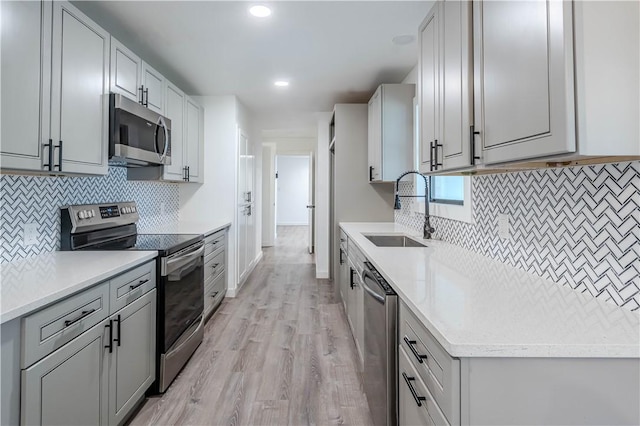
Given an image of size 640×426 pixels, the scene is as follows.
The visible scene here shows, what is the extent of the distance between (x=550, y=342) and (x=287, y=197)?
36.2 ft

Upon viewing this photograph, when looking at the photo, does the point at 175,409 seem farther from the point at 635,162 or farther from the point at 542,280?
the point at 635,162

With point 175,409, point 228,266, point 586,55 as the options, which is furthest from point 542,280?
point 228,266

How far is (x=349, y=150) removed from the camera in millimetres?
4027

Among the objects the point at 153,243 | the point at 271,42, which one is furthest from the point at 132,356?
the point at 271,42

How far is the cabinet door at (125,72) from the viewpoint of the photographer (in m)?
2.14

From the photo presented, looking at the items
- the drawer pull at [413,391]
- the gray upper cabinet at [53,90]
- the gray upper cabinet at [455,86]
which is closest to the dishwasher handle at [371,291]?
the drawer pull at [413,391]

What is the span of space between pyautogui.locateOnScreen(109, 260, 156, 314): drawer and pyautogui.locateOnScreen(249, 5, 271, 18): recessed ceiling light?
169 cm

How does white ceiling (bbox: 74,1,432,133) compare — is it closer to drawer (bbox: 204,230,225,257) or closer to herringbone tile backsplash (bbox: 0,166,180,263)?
herringbone tile backsplash (bbox: 0,166,180,263)

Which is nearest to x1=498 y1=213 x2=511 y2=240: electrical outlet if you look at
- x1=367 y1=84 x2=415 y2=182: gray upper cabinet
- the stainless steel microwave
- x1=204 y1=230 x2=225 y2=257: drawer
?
x1=367 y1=84 x2=415 y2=182: gray upper cabinet

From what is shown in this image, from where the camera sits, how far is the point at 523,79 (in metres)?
1.05

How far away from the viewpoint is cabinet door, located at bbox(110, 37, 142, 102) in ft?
7.03

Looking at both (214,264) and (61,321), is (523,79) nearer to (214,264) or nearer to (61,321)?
(61,321)

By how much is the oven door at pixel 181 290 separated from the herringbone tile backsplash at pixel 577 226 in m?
1.91

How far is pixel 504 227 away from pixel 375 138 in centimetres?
199
